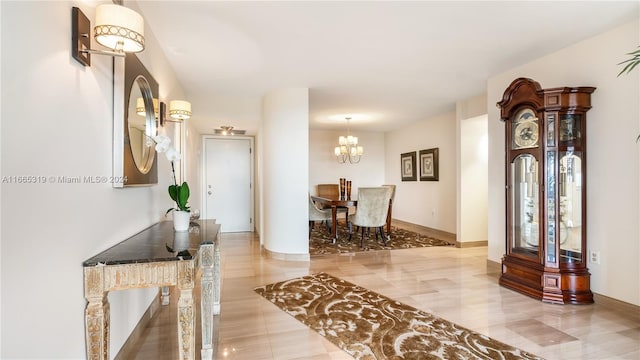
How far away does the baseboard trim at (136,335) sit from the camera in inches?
75.3

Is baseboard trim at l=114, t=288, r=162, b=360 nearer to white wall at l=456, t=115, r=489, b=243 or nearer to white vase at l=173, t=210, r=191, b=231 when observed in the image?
white vase at l=173, t=210, r=191, b=231

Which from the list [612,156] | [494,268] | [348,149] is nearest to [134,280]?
[612,156]

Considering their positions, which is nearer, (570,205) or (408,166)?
(570,205)

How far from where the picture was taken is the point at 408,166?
7262 mm

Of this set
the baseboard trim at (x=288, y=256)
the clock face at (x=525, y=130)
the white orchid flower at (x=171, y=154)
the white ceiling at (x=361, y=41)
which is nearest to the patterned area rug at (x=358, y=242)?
the baseboard trim at (x=288, y=256)

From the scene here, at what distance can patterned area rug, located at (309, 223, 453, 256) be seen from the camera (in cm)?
493

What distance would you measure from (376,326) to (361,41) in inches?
93.3

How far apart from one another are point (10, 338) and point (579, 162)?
393cm

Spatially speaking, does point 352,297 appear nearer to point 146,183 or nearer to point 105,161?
point 146,183

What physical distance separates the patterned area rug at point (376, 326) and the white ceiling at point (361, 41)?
232 centimetres

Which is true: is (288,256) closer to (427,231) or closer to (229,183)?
(229,183)

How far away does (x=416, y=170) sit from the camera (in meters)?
7.00

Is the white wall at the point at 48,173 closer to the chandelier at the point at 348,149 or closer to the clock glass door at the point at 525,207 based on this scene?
the clock glass door at the point at 525,207

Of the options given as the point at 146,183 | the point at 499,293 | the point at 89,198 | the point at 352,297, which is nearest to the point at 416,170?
the point at 499,293
